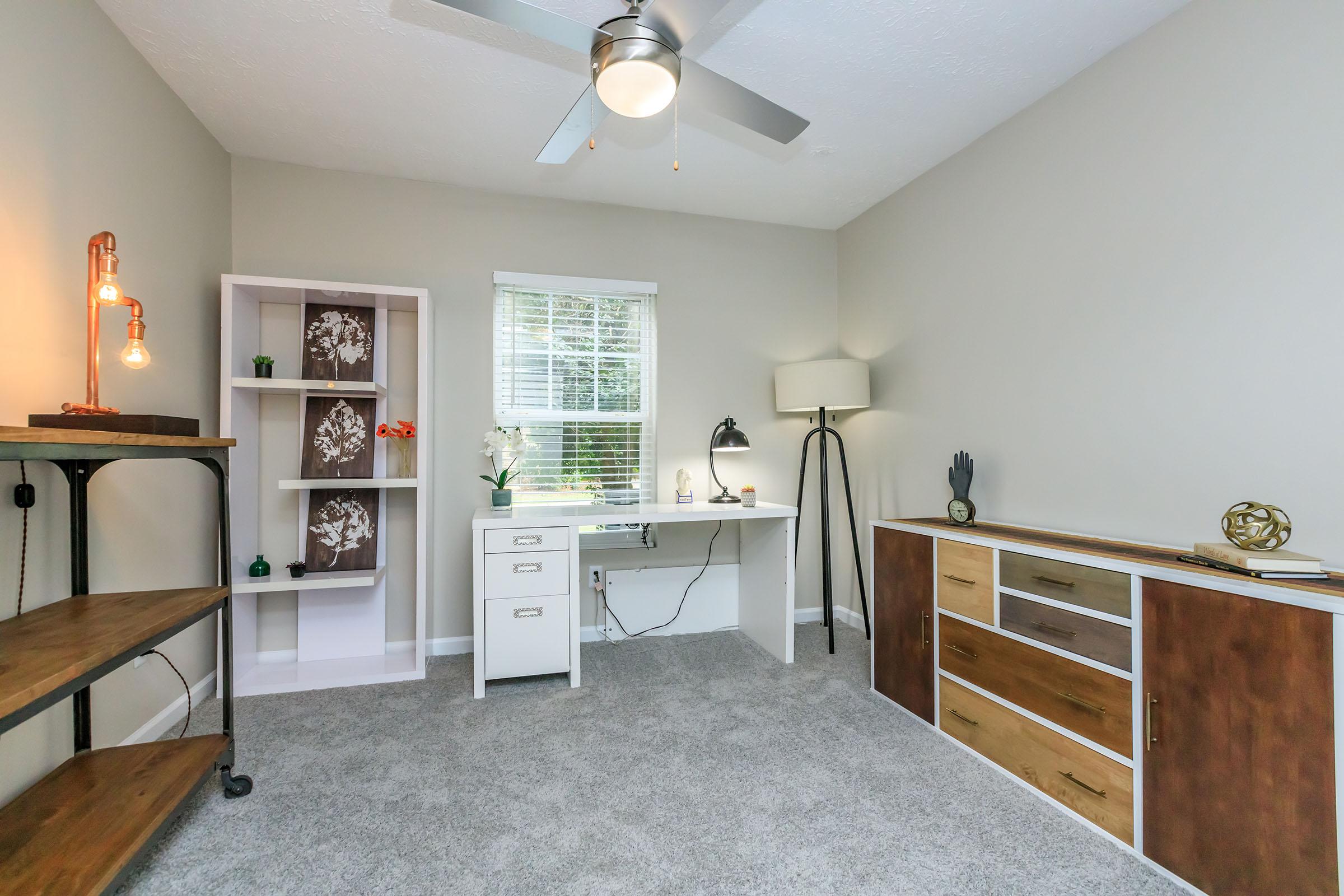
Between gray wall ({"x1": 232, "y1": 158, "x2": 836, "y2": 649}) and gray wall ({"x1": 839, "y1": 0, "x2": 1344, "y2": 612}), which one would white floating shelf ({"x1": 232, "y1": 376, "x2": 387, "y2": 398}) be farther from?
gray wall ({"x1": 839, "y1": 0, "x2": 1344, "y2": 612})

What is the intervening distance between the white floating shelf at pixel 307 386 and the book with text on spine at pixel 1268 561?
3.10 metres

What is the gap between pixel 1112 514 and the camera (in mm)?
2125

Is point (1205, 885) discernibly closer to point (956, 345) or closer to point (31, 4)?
point (956, 345)

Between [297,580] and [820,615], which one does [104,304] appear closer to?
[297,580]

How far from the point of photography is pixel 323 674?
2.74 m

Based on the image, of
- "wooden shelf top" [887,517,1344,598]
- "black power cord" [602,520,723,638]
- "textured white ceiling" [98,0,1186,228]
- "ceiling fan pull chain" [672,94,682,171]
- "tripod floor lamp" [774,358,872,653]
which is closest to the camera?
"wooden shelf top" [887,517,1344,598]

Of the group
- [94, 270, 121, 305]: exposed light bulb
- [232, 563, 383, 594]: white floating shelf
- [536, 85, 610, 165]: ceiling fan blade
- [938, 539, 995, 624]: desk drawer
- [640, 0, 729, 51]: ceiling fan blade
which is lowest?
[232, 563, 383, 594]: white floating shelf

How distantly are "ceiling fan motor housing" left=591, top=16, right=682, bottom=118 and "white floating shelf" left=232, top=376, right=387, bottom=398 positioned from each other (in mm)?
1805

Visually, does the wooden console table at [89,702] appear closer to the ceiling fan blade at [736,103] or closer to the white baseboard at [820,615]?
the ceiling fan blade at [736,103]

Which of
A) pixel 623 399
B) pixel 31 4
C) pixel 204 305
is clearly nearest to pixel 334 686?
pixel 204 305

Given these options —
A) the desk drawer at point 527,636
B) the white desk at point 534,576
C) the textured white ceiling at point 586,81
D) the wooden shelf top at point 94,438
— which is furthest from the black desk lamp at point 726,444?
the wooden shelf top at point 94,438

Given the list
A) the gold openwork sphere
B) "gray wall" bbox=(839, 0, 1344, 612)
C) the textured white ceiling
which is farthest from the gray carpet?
the textured white ceiling

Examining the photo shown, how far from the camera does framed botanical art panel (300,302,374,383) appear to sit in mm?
2918

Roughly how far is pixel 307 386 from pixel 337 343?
0.36 m
